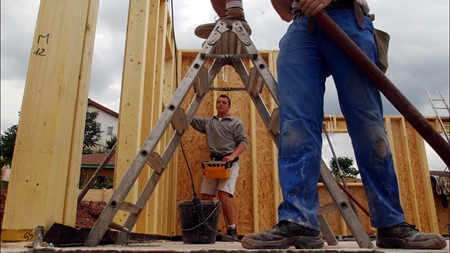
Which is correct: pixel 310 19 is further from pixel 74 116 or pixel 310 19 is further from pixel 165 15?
pixel 165 15

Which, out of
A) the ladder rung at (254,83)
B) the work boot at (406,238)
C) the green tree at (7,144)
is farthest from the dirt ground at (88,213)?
the work boot at (406,238)

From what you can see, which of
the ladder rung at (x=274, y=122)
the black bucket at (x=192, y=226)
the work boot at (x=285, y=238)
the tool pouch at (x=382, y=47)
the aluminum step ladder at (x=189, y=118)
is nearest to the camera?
the work boot at (x=285, y=238)

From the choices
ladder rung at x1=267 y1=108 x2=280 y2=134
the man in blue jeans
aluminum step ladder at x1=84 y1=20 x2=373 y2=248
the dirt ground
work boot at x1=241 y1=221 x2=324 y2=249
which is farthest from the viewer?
the dirt ground

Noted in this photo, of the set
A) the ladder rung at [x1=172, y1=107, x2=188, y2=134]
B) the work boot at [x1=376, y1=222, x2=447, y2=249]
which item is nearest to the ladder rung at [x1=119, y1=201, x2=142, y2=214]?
the ladder rung at [x1=172, y1=107, x2=188, y2=134]

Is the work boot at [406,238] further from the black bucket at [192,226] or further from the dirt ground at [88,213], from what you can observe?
the dirt ground at [88,213]

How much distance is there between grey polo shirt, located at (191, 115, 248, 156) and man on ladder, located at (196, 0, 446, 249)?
2.58 m

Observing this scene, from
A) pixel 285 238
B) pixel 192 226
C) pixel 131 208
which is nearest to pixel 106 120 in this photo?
pixel 192 226

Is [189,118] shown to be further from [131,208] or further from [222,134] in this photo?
[222,134]

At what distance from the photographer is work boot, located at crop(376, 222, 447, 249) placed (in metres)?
1.35

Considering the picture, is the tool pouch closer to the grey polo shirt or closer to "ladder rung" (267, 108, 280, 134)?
"ladder rung" (267, 108, 280, 134)

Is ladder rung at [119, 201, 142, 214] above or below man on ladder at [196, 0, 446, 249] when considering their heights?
below

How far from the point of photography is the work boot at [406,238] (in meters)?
1.35

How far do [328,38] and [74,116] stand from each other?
1223 mm

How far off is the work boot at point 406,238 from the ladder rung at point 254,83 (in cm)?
106
